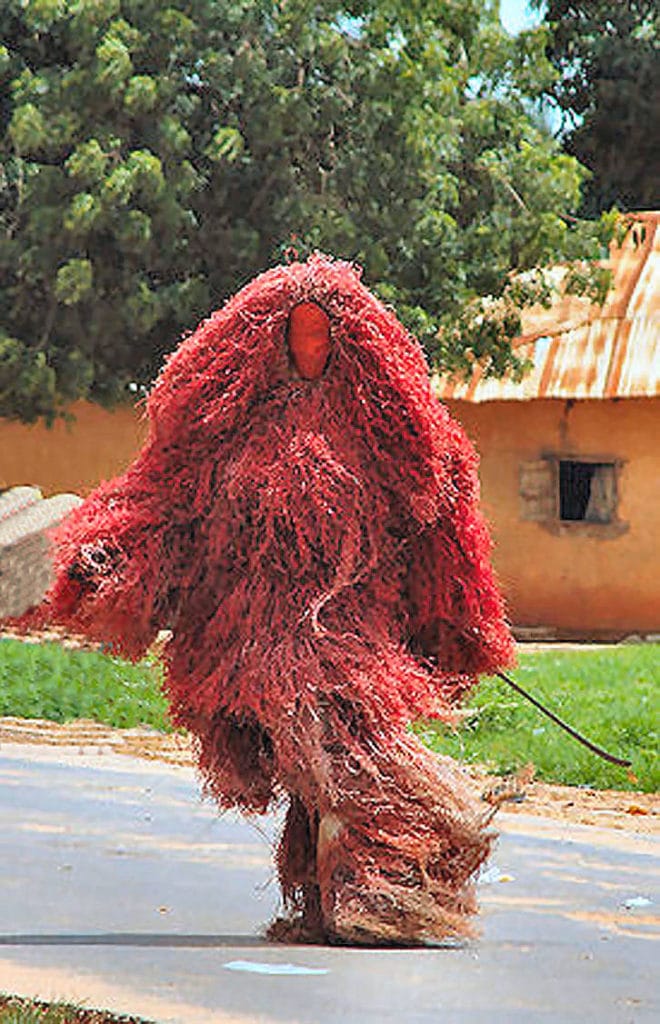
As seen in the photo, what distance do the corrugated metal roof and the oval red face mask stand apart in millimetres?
13925

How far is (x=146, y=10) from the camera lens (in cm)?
1891

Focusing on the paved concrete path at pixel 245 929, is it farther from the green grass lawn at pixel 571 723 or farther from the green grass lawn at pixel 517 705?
the green grass lawn at pixel 571 723

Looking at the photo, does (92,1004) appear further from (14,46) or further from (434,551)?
(14,46)

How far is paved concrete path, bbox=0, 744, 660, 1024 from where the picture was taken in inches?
218

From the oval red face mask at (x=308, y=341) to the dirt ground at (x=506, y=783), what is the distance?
72.0 inches

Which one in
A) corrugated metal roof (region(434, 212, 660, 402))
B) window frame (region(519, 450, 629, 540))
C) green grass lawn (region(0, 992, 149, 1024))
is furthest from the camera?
window frame (region(519, 450, 629, 540))

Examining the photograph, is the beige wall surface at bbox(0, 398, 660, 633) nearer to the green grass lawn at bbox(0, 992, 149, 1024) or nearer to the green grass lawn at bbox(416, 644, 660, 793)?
the green grass lawn at bbox(416, 644, 660, 793)

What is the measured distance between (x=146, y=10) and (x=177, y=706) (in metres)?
13.4

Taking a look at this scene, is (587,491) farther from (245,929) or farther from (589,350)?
(245,929)

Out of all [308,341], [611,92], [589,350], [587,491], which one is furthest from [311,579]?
[611,92]

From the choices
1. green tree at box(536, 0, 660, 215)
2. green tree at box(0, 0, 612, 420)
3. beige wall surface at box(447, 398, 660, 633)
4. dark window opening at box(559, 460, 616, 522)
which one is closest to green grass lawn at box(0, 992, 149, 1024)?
green tree at box(0, 0, 612, 420)

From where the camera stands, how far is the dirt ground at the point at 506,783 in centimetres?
1007

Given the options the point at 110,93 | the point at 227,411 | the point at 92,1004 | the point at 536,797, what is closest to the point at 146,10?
the point at 110,93

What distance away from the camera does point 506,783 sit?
1004 centimetres
